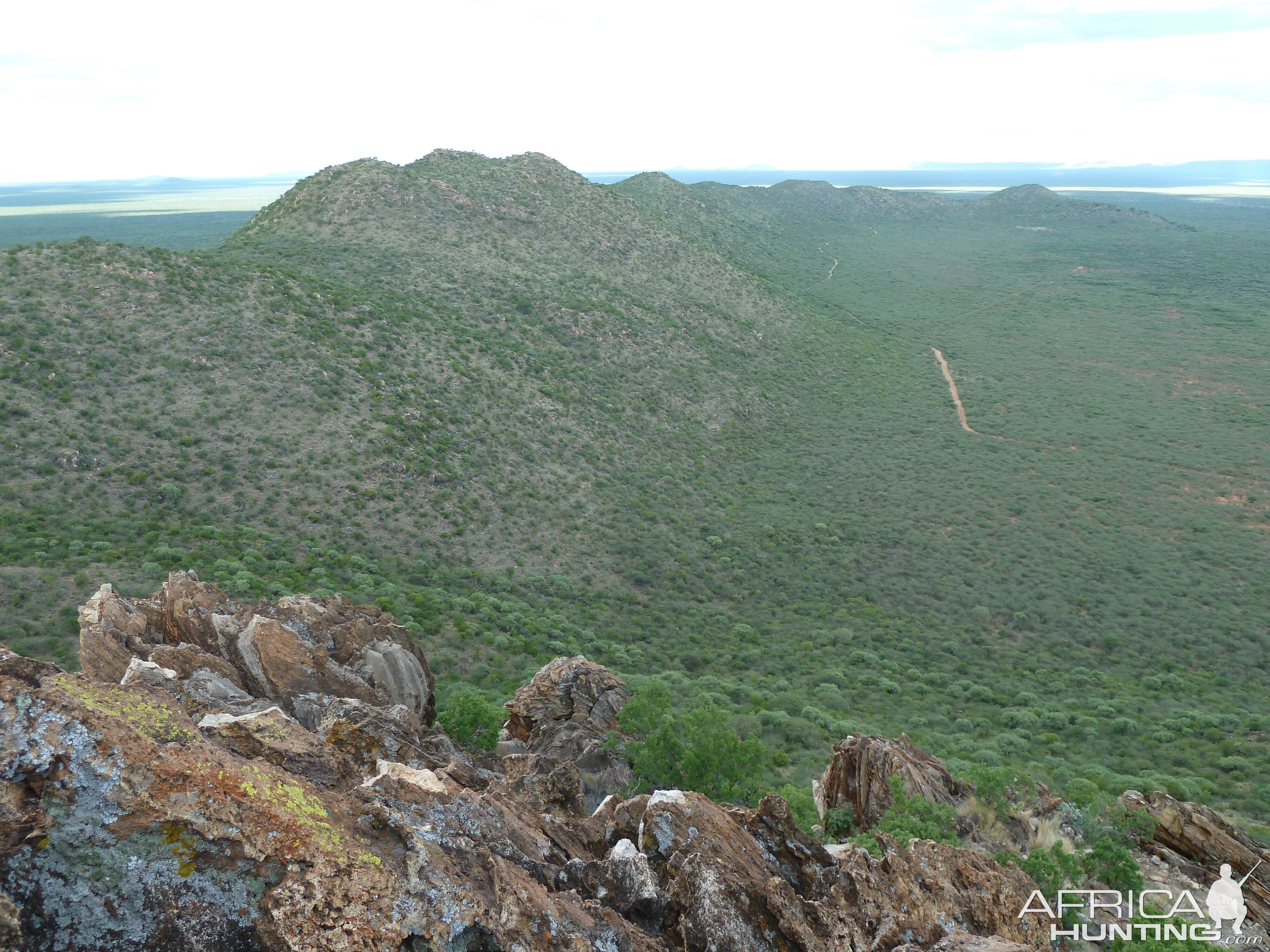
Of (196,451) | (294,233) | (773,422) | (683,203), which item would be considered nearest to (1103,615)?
(773,422)

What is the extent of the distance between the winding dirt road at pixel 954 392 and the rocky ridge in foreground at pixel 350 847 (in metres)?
65.5

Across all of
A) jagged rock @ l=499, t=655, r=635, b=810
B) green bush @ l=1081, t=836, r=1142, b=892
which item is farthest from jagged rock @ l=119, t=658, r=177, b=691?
green bush @ l=1081, t=836, r=1142, b=892

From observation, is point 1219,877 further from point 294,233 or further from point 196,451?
point 294,233

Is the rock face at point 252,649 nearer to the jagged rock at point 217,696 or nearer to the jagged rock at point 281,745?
the jagged rock at point 217,696

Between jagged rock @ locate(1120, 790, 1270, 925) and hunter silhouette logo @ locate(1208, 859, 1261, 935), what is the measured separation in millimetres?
347

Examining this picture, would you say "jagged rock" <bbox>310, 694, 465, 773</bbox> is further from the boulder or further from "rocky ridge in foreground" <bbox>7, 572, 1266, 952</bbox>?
the boulder

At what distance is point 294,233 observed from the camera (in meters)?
70.4

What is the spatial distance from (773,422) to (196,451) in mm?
52479

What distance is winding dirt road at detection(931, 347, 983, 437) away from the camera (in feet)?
229

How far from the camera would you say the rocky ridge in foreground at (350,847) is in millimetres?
6957

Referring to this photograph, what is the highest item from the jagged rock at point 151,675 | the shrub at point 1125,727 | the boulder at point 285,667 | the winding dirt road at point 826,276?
the winding dirt road at point 826,276

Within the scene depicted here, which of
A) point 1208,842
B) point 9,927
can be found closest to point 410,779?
point 9,927

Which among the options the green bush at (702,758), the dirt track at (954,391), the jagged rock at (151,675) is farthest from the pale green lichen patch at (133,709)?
the dirt track at (954,391)

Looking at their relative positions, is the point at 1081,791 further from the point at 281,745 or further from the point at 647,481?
the point at 647,481
